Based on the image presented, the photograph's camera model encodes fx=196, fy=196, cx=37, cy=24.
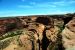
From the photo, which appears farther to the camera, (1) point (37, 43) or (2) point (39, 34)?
(2) point (39, 34)

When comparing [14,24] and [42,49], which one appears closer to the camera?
[42,49]

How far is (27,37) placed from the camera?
2692cm

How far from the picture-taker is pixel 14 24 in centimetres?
3853

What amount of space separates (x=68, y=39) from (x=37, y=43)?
1184 centimetres

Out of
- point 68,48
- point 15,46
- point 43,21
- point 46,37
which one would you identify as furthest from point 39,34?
point 68,48

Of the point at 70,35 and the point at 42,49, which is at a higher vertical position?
the point at 70,35

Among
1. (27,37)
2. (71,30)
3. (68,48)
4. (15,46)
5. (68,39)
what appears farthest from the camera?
(27,37)

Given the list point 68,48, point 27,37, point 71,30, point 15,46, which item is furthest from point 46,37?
point 68,48

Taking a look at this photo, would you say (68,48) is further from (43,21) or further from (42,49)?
(43,21)

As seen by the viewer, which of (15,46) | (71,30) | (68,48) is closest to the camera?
(68,48)

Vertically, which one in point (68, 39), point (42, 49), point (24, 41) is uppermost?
point (68, 39)

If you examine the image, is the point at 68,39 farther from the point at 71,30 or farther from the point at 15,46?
the point at 15,46

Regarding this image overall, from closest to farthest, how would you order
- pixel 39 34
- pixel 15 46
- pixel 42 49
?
pixel 15 46 → pixel 42 49 → pixel 39 34

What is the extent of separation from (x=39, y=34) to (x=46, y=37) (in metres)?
2.34
